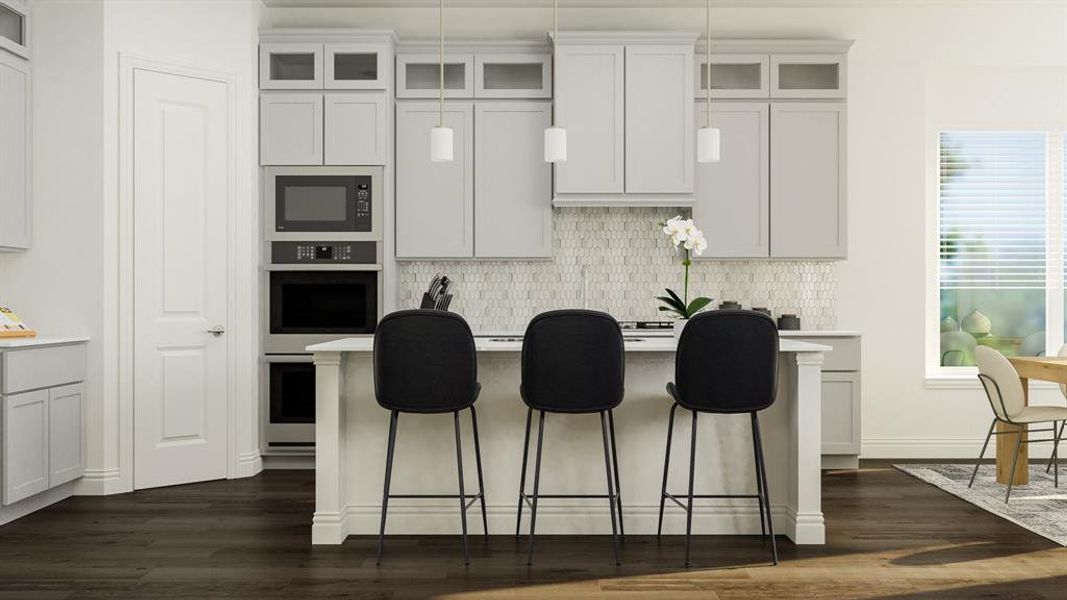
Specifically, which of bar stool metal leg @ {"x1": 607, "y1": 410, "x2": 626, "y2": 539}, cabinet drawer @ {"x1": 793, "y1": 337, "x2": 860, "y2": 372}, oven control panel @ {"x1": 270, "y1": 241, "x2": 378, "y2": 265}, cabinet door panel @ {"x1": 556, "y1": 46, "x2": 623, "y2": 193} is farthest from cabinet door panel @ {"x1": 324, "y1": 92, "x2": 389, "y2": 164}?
cabinet drawer @ {"x1": 793, "y1": 337, "x2": 860, "y2": 372}

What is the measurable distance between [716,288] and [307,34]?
3242 millimetres

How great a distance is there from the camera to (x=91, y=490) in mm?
4848

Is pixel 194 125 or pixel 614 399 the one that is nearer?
pixel 614 399

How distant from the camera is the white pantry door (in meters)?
5.00

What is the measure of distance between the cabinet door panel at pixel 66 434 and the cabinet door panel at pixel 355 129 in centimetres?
208

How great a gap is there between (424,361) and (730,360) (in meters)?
1.23

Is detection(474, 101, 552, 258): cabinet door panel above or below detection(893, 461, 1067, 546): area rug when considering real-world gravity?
above

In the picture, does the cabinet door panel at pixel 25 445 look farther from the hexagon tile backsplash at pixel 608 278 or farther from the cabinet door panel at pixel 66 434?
the hexagon tile backsplash at pixel 608 278

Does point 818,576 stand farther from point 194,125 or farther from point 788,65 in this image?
point 194,125

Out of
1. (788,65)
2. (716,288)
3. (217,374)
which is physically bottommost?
(217,374)

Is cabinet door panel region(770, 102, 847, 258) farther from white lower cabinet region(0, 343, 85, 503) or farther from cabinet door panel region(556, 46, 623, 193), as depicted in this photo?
white lower cabinet region(0, 343, 85, 503)

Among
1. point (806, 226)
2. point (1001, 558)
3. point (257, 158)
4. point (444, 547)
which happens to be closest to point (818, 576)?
point (1001, 558)

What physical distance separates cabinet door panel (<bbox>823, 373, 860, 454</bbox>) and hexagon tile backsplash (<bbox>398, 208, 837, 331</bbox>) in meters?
0.58

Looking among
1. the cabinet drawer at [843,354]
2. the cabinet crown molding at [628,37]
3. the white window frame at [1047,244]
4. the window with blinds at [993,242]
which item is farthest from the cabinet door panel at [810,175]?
the window with blinds at [993,242]
